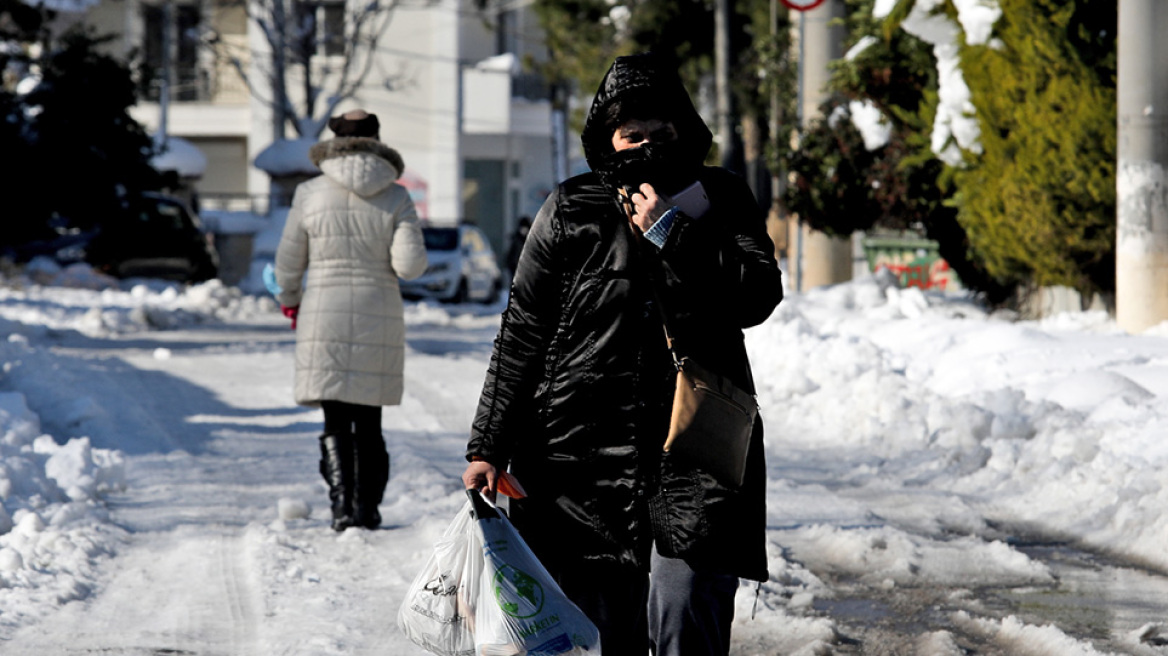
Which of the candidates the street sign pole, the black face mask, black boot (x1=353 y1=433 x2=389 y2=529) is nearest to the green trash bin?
the street sign pole

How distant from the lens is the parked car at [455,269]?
1056 inches

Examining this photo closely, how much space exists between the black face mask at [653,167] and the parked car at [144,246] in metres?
26.0

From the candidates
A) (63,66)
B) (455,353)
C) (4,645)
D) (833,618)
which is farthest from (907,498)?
(63,66)

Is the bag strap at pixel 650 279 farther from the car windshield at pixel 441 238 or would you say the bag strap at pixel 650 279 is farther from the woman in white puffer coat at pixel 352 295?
the car windshield at pixel 441 238

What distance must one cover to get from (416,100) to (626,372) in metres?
46.5

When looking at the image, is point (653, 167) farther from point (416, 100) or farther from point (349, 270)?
point (416, 100)

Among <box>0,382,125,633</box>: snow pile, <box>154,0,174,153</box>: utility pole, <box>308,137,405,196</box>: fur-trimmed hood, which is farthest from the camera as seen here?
<box>154,0,174,153</box>: utility pole

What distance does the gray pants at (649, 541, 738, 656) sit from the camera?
11.8 ft

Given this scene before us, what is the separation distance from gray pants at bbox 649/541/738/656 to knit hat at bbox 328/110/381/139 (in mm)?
3997

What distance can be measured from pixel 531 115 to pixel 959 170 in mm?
39361

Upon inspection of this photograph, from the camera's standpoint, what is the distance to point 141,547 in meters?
7.02

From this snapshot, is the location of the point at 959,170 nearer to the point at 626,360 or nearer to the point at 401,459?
the point at 401,459

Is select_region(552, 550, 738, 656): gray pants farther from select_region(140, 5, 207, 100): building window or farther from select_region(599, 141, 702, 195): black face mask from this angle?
select_region(140, 5, 207, 100): building window

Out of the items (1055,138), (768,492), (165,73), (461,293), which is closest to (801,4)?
(1055,138)
